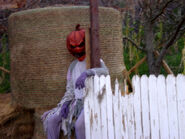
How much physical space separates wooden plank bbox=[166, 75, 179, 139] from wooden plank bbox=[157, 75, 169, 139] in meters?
0.04

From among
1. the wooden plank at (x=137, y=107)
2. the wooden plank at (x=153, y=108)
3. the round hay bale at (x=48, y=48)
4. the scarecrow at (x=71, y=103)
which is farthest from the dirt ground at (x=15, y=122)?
the wooden plank at (x=153, y=108)

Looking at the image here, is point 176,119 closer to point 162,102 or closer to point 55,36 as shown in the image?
point 162,102

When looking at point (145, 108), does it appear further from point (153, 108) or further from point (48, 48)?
point (48, 48)

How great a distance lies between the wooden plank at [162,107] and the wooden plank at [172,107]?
0.04m

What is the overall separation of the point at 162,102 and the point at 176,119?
227 millimetres

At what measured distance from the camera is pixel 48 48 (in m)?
3.60

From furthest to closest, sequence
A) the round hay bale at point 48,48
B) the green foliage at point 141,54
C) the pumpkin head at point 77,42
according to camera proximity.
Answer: the green foliage at point 141,54, the round hay bale at point 48,48, the pumpkin head at point 77,42

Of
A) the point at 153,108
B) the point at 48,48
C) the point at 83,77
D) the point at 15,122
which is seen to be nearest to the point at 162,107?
the point at 153,108

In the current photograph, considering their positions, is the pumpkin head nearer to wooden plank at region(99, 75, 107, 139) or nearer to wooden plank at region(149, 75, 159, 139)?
wooden plank at region(99, 75, 107, 139)

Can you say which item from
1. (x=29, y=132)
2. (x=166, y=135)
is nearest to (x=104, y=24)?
(x=166, y=135)

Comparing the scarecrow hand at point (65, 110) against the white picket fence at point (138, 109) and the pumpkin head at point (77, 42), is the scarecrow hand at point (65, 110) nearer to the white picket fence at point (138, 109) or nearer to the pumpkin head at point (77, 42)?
the white picket fence at point (138, 109)

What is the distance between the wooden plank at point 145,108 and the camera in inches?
103

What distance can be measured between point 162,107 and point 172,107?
99 millimetres

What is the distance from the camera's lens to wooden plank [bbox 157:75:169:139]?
260cm
